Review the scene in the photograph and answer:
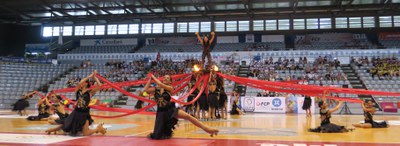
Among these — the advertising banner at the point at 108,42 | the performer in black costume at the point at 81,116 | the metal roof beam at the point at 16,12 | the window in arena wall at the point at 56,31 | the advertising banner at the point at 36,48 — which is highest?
the metal roof beam at the point at 16,12

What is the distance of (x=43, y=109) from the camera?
44.0ft

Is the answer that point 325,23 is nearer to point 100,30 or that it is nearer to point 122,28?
point 122,28

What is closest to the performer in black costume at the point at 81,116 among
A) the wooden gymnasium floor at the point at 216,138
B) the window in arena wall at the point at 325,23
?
the wooden gymnasium floor at the point at 216,138

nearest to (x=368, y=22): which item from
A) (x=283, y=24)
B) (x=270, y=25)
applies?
(x=283, y=24)

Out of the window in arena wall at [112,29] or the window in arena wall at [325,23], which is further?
the window in arena wall at [112,29]

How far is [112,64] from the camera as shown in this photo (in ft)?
106

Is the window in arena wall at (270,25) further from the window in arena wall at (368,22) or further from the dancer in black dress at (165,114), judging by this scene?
the dancer in black dress at (165,114)

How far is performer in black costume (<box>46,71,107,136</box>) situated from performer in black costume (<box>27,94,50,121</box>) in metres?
6.06

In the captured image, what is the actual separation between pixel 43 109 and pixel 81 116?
23.1 ft

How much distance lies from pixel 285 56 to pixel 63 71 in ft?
72.7

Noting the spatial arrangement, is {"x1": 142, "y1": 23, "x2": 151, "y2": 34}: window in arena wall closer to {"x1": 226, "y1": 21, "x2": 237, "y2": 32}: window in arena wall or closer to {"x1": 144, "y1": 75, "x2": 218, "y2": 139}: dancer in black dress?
{"x1": 226, "y1": 21, "x2": 237, "y2": 32}: window in arena wall

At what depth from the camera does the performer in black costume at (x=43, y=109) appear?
13.0 meters

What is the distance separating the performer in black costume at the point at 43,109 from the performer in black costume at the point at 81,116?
6063 mm

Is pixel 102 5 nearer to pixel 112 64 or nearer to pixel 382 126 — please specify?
pixel 112 64
